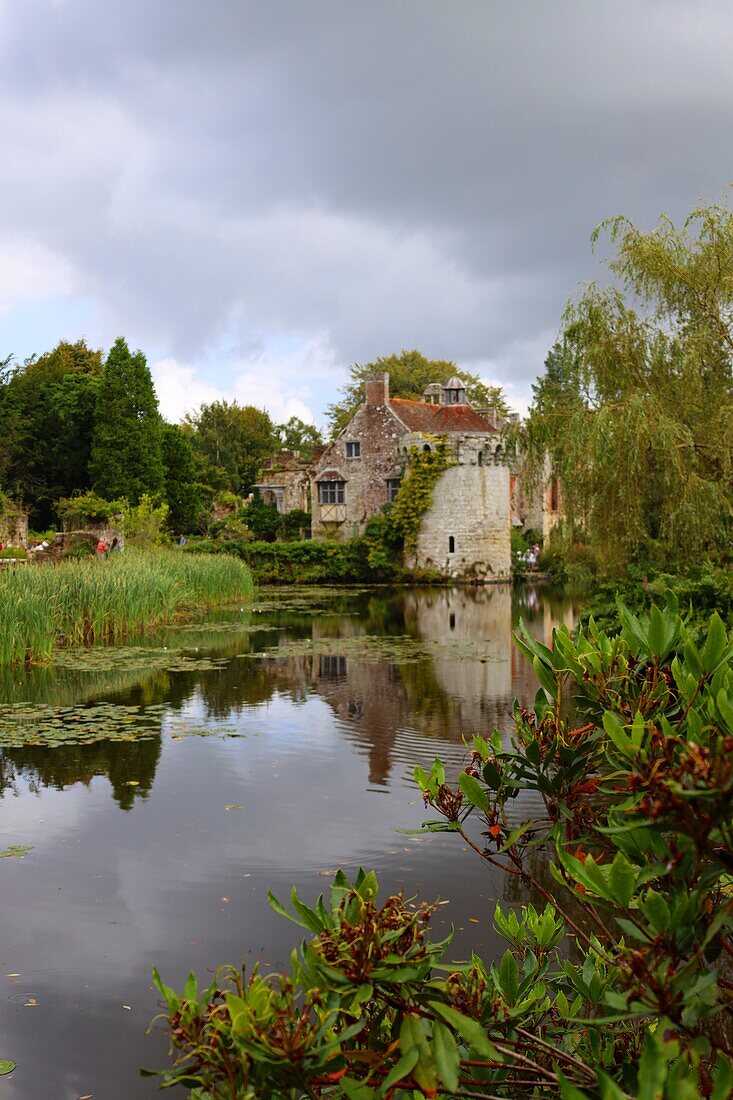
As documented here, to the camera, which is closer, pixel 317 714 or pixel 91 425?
pixel 317 714

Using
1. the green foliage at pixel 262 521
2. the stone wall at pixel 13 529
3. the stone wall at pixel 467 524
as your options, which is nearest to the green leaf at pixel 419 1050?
the stone wall at pixel 13 529

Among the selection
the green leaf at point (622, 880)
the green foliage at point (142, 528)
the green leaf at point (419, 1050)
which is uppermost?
the green foliage at point (142, 528)

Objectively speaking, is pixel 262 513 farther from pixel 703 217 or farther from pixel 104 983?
pixel 104 983

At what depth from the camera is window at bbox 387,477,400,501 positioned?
38062 millimetres

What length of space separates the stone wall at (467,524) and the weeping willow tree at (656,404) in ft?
70.3

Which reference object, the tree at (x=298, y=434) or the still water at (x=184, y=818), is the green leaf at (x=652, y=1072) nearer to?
the still water at (x=184, y=818)

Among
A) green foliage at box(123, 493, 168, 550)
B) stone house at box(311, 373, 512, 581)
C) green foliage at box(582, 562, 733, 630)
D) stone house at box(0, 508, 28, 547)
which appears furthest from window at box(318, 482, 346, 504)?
green foliage at box(582, 562, 733, 630)

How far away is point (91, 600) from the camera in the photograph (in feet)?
55.5

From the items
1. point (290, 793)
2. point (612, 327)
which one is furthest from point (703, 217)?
point (290, 793)

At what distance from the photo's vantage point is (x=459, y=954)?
4.79m

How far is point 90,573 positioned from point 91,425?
2706 cm

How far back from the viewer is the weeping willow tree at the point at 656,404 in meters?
12.1

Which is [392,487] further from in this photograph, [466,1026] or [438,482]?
[466,1026]

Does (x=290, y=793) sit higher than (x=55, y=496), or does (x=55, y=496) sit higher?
(x=55, y=496)
